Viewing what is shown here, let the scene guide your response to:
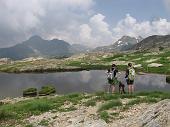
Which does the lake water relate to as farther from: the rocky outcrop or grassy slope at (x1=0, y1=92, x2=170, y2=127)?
the rocky outcrop

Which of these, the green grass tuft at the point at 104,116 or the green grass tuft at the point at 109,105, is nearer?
the green grass tuft at the point at 104,116

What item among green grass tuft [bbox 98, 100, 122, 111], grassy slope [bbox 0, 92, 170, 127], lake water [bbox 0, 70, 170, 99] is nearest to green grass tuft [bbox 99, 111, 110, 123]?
grassy slope [bbox 0, 92, 170, 127]

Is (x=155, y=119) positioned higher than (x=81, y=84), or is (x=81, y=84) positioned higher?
(x=155, y=119)

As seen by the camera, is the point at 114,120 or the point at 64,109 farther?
the point at 64,109

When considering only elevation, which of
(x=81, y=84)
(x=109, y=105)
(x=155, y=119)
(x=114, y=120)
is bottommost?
(x=81, y=84)

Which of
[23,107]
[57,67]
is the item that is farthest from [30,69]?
[23,107]

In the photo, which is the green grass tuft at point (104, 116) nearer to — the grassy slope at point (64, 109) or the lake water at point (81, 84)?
the grassy slope at point (64, 109)

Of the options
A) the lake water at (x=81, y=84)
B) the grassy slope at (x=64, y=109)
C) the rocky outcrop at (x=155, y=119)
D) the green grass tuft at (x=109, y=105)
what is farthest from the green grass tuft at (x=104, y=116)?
the lake water at (x=81, y=84)

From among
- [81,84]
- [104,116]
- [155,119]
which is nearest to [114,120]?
[104,116]

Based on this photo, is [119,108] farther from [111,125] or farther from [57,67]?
[57,67]

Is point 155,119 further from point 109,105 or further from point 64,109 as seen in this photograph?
point 64,109

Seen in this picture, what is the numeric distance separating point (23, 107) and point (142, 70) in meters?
90.3

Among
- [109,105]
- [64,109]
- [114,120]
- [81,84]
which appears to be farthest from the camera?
[81,84]

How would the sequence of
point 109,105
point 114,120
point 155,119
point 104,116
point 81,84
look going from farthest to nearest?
point 81,84, point 109,105, point 104,116, point 114,120, point 155,119
